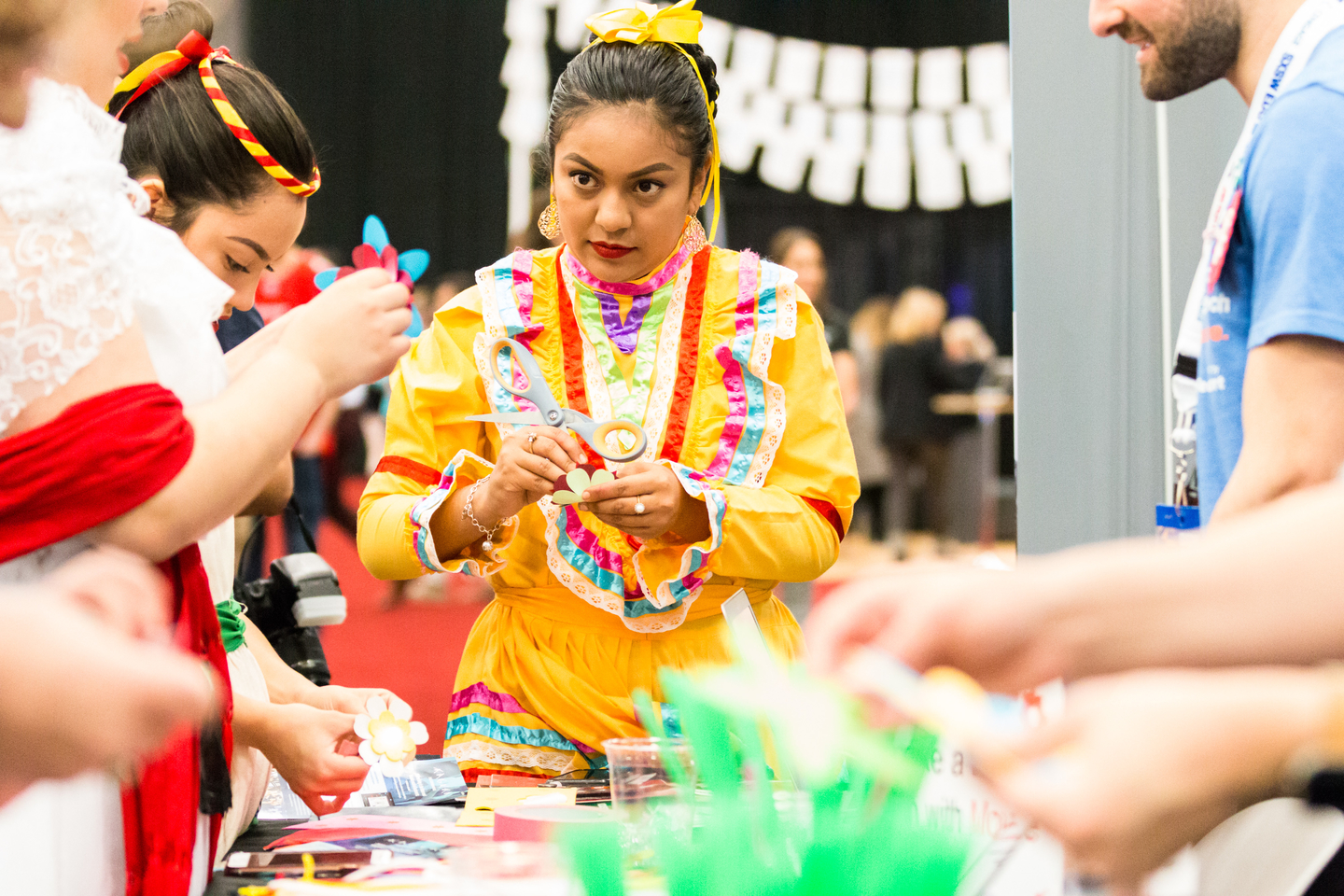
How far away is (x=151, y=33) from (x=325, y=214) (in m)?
3.50

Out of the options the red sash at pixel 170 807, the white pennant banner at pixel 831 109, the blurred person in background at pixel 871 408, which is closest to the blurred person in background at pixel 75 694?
the red sash at pixel 170 807

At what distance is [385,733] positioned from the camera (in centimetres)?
110

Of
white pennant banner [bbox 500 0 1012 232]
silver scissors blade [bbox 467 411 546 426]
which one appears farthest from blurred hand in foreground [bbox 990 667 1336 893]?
white pennant banner [bbox 500 0 1012 232]

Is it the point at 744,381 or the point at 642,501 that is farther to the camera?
the point at 744,381

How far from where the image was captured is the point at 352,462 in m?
5.04

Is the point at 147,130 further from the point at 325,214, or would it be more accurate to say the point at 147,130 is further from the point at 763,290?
the point at 325,214

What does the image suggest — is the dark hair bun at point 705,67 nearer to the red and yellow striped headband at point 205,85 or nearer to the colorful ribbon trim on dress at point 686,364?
the colorful ribbon trim on dress at point 686,364

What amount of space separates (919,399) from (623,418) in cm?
505

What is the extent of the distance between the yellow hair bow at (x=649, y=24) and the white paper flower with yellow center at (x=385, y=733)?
940 millimetres

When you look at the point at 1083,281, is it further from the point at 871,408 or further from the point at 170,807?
the point at 871,408

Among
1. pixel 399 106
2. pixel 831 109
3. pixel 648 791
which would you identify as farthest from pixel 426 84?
pixel 648 791

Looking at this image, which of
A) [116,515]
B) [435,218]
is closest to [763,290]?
[116,515]

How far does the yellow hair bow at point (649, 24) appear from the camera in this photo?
5.04 feet

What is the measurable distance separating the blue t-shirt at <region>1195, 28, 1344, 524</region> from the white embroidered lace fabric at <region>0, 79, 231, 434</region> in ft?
3.30
